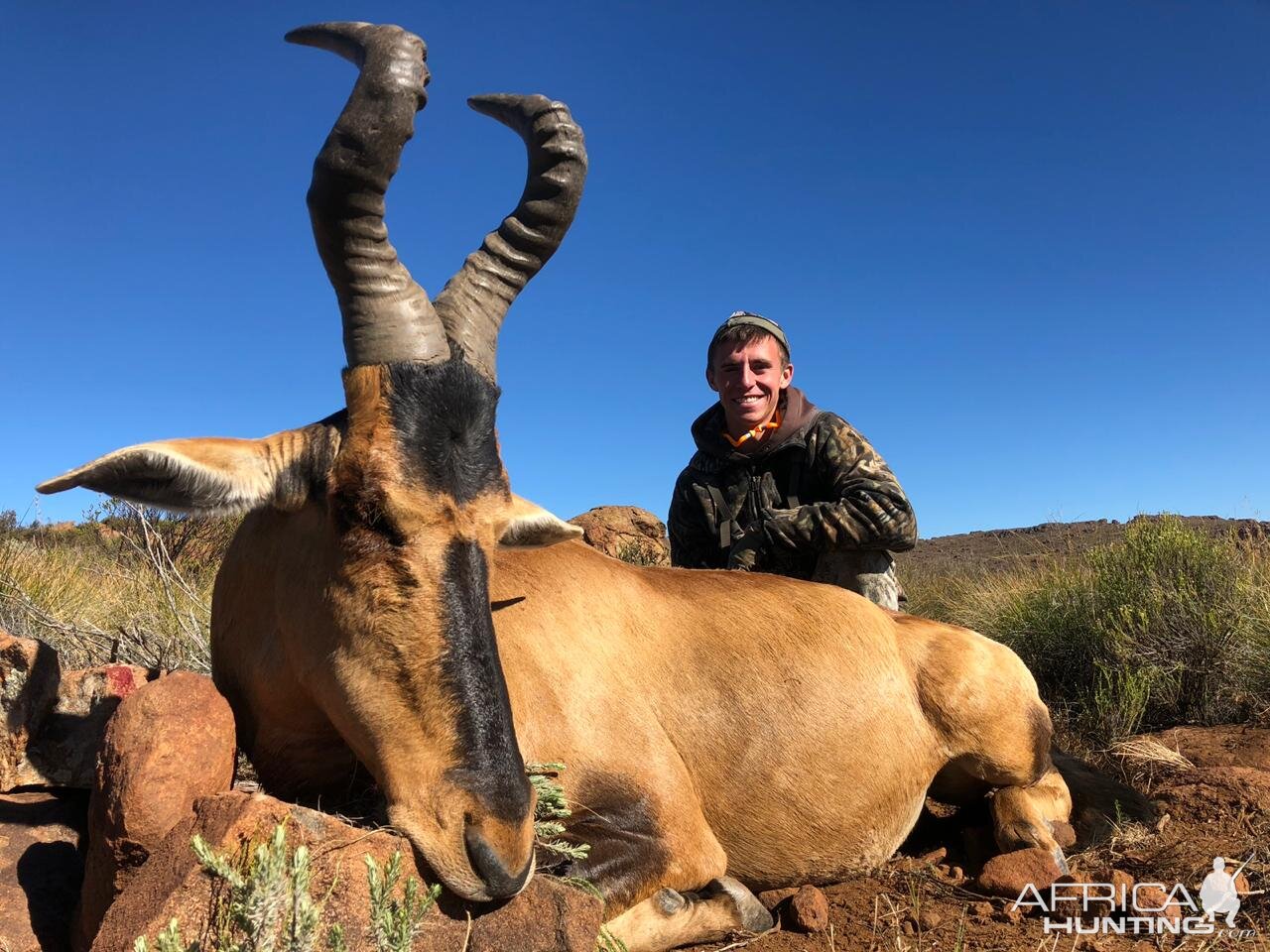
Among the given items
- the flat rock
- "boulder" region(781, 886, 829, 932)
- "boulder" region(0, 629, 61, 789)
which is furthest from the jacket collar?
"boulder" region(0, 629, 61, 789)

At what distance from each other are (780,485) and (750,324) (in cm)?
132

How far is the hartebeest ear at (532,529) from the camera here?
3924 mm

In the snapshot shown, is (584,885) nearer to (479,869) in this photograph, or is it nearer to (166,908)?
(479,869)

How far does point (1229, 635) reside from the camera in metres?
8.23

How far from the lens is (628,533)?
37.3 ft

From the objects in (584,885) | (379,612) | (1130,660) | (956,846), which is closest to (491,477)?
(379,612)

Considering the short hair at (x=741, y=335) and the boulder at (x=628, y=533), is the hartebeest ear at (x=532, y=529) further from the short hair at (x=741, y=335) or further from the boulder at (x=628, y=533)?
the boulder at (x=628, y=533)

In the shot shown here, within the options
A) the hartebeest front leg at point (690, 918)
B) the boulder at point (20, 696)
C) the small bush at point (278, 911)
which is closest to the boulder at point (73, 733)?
the boulder at point (20, 696)

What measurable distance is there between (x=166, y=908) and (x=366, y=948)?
1.73 ft

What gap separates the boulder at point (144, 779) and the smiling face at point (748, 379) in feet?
15.6

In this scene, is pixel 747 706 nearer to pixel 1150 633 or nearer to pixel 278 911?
pixel 278 911

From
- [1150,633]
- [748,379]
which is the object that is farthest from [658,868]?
[1150,633]

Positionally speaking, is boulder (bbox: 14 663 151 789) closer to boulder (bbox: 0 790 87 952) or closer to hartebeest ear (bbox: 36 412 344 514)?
boulder (bbox: 0 790 87 952)

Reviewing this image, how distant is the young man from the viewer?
6402mm
